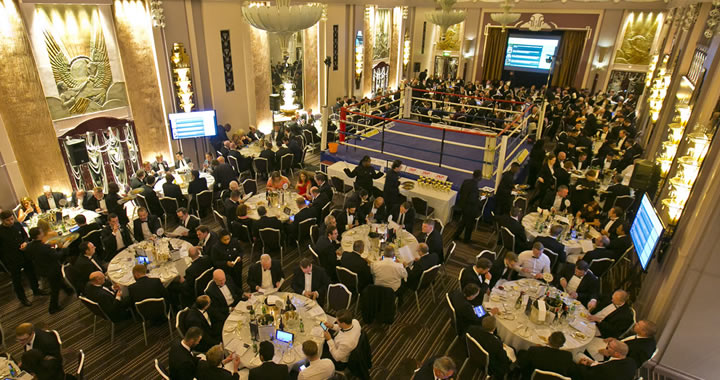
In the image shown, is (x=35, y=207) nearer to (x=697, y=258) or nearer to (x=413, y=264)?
(x=413, y=264)

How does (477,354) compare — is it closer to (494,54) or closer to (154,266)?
(154,266)

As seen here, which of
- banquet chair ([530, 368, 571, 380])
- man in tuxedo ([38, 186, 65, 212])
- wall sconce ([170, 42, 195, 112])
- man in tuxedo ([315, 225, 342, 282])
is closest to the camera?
banquet chair ([530, 368, 571, 380])

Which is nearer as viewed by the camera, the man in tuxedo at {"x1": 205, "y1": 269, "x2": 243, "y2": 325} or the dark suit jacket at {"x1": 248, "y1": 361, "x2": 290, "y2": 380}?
the dark suit jacket at {"x1": 248, "y1": 361, "x2": 290, "y2": 380}

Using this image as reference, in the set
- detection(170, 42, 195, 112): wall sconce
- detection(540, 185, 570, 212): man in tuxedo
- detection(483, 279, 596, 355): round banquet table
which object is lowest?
detection(483, 279, 596, 355): round banquet table

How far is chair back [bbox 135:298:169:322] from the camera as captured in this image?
17.1 feet

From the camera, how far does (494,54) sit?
2061 cm

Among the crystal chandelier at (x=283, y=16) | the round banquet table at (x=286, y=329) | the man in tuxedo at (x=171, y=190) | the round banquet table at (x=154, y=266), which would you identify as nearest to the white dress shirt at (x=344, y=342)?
the round banquet table at (x=286, y=329)

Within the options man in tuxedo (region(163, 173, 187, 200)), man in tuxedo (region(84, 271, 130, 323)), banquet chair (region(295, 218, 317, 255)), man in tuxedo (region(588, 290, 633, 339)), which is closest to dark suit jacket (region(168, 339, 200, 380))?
man in tuxedo (region(84, 271, 130, 323))

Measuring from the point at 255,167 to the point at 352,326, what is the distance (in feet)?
21.7

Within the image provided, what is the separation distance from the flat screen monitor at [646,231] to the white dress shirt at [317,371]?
4.30m

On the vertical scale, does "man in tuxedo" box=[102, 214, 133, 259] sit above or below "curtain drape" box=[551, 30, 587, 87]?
below

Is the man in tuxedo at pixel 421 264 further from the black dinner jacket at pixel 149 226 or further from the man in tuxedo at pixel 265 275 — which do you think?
the black dinner jacket at pixel 149 226

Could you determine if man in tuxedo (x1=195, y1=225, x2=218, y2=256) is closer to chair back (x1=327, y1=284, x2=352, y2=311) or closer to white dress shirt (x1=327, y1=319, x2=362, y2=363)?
chair back (x1=327, y1=284, x2=352, y2=311)

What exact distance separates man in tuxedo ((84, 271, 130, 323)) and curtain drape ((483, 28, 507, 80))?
65.1 ft
